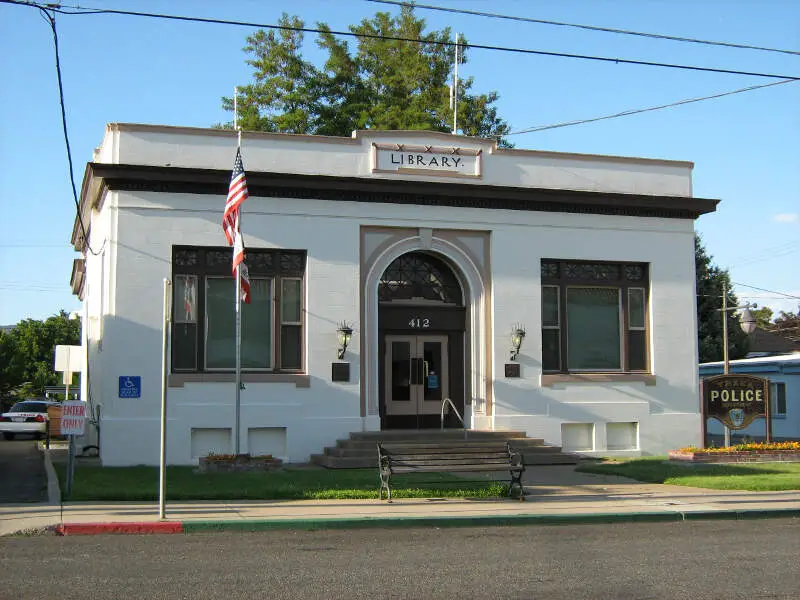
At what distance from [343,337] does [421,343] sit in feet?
8.56

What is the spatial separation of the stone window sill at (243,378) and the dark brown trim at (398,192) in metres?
4.18

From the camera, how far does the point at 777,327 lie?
8431cm

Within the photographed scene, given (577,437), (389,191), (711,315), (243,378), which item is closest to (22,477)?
(243,378)

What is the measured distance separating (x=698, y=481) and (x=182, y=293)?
11951 millimetres

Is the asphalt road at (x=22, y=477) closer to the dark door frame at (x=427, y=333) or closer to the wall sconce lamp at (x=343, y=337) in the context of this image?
the wall sconce lamp at (x=343, y=337)

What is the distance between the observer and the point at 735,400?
75.0 feet

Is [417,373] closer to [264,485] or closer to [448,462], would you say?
[264,485]

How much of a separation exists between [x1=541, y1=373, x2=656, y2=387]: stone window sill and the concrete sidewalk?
7313mm

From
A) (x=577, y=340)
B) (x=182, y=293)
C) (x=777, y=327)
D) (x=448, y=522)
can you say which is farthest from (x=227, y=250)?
(x=777, y=327)

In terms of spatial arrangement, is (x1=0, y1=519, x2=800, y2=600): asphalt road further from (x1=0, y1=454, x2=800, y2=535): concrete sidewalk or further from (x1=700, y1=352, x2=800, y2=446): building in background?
(x1=700, y1=352, x2=800, y2=446): building in background

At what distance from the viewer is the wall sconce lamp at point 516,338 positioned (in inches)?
918

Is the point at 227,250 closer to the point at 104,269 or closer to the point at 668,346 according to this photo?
the point at 104,269

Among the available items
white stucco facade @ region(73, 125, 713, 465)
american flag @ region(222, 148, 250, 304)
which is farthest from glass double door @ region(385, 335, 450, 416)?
american flag @ region(222, 148, 250, 304)

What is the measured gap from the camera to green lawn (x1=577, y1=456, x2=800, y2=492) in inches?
674
